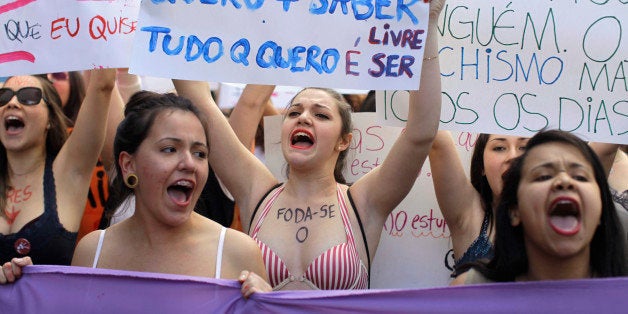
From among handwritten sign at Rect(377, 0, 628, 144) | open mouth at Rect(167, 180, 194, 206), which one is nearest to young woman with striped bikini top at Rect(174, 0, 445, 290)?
handwritten sign at Rect(377, 0, 628, 144)

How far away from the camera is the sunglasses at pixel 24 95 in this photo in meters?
3.92

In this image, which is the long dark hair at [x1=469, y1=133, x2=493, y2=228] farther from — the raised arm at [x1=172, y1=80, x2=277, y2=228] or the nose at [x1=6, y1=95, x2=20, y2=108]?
the nose at [x1=6, y1=95, x2=20, y2=108]

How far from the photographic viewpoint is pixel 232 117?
14.7 ft

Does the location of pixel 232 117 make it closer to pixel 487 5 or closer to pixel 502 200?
pixel 487 5

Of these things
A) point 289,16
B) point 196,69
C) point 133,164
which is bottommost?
point 133,164

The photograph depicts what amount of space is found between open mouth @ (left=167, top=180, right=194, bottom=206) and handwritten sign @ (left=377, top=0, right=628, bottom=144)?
0.93 metres

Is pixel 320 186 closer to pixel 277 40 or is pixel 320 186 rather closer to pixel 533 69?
pixel 277 40

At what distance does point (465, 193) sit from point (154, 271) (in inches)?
52.7

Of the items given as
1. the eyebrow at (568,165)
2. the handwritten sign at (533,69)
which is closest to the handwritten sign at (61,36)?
the handwritten sign at (533,69)

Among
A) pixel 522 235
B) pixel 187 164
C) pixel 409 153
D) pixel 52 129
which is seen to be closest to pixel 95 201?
pixel 52 129

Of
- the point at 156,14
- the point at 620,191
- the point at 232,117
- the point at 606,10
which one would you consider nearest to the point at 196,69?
the point at 156,14

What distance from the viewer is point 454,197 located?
147 inches

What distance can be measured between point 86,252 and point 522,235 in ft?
4.67

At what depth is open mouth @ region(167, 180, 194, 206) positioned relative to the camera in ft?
10.2
